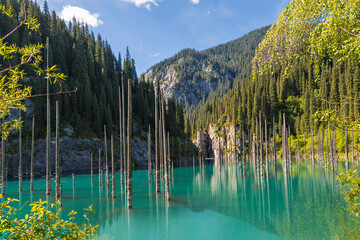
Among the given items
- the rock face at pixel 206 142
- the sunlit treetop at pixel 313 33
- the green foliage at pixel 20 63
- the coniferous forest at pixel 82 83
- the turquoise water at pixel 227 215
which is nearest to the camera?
the green foliage at pixel 20 63

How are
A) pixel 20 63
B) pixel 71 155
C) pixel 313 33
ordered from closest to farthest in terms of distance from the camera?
1. pixel 20 63
2. pixel 313 33
3. pixel 71 155

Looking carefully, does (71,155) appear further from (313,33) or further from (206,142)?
(206,142)

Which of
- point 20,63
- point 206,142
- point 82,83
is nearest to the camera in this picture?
point 20,63

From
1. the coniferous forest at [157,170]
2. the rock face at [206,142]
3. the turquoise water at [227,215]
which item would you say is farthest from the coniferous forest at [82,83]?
the turquoise water at [227,215]

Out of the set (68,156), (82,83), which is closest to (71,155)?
(68,156)

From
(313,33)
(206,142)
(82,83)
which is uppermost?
(82,83)

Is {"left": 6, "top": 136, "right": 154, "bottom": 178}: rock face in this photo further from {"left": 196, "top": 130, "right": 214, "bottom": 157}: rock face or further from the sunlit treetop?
{"left": 196, "top": 130, "right": 214, "bottom": 157}: rock face

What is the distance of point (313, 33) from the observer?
6.79 m

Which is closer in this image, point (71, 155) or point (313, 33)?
point (313, 33)

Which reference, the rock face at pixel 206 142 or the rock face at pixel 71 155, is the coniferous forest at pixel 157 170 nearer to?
the rock face at pixel 71 155

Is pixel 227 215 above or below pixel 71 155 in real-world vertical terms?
below

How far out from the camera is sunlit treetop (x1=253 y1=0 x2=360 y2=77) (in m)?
6.07

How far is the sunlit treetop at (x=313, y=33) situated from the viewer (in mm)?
6066

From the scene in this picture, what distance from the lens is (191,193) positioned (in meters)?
29.3
